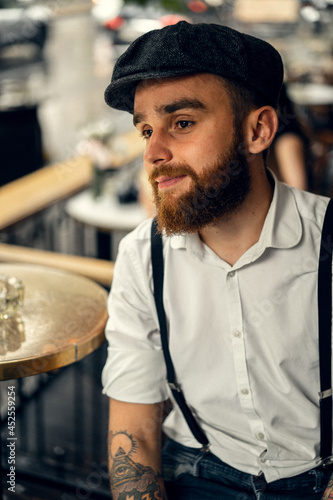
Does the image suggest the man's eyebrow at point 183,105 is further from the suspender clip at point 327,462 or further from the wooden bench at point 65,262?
the suspender clip at point 327,462

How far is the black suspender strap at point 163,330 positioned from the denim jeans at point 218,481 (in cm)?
7

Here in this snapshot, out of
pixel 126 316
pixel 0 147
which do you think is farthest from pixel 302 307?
pixel 0 147

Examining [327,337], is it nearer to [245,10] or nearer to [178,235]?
[178,235]

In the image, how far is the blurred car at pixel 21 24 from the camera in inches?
408

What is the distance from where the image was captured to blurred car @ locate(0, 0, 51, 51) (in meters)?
10.4

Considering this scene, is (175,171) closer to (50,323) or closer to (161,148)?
(161,148)

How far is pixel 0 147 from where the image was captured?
5.83 m

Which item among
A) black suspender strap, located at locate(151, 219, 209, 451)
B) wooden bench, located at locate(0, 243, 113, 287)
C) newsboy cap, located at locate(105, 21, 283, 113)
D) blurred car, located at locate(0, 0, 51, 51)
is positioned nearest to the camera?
newsboy cap, located at locate(105, 21, 283, 113)

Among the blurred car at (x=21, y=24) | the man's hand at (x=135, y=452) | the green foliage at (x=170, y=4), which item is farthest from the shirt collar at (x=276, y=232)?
the blurred car at (x=21, y=24)

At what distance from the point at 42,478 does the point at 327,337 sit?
3.99ft

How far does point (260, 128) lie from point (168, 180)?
255mm

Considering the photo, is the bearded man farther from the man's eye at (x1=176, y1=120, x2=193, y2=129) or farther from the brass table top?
the brass table top

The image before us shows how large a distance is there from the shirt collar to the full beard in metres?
0.06

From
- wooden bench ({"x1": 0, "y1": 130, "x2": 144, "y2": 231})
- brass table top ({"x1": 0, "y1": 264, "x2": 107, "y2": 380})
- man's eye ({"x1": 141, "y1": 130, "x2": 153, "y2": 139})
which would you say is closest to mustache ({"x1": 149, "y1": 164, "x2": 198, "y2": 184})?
man's eye ({"x1": 141, "y1": 130, "x2": 153, "y2": 139})
